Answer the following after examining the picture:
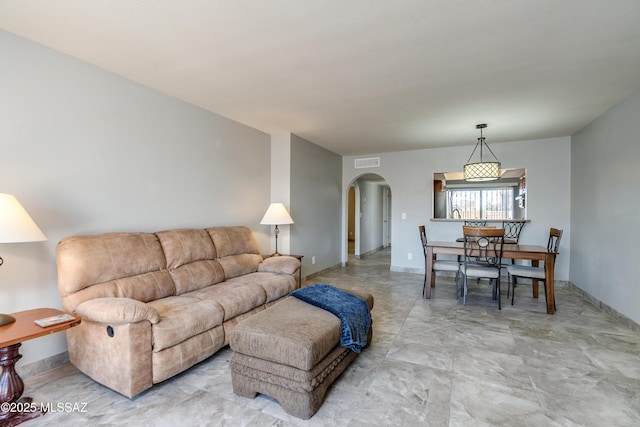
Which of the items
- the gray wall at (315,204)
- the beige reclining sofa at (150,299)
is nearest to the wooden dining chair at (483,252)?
the beige reclining sofa at (150,299)

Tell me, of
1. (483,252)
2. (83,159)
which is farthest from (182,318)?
(483,252)

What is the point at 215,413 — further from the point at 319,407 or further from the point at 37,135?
the point at 37,135

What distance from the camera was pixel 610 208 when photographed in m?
3.54

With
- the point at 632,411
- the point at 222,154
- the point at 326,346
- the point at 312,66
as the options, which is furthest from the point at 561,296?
the point at 222,154

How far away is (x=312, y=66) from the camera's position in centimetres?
255

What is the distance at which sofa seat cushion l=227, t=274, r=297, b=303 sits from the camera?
3.03 metres

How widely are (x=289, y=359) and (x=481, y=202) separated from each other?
5012 millimetres

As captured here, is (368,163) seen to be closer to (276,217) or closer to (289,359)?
(276,217)

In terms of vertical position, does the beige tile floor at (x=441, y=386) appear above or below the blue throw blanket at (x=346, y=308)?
below

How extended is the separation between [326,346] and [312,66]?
219cm

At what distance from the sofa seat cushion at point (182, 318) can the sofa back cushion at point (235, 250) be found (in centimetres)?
79

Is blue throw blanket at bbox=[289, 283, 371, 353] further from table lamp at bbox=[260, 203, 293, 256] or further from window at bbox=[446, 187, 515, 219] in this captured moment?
window at bbox=[446, 187, 515, 219]

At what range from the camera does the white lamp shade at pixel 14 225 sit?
5.51 feet

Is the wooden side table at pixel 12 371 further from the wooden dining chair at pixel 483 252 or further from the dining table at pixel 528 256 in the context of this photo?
the wooden dining chair at pixel 483 252
